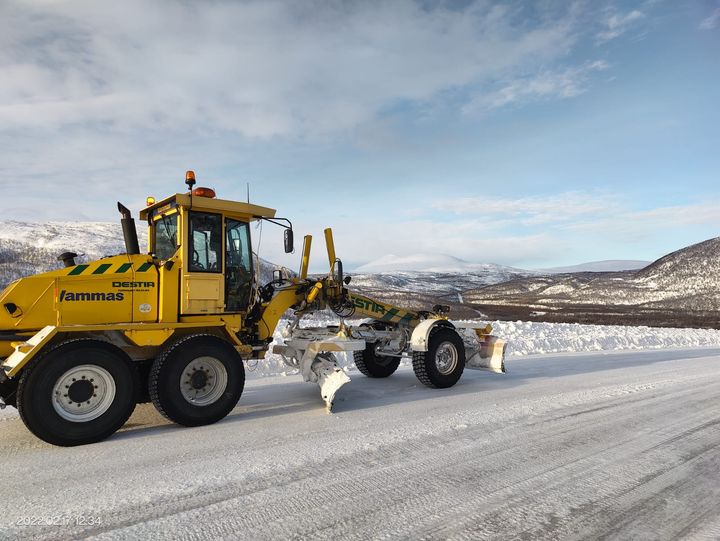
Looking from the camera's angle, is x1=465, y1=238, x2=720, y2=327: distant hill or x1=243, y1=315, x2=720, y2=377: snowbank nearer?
x1=243, y1=315, x2=720, y2=377: snowbank

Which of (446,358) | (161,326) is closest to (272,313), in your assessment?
(161,326)

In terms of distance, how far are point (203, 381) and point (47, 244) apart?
49.4 meters

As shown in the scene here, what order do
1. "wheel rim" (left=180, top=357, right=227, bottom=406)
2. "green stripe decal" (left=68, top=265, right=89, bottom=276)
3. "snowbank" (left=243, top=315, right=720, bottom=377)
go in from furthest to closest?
"snowbank" (left=243, top=315, right=720, bottom=377), "wheel rim" (left=180, top=357, right=227, bottom=406), "green stripe decal" (left=68, top=265, right=89, bottom=276)

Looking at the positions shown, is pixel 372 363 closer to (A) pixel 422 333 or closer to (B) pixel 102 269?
(A) pixel 422 333

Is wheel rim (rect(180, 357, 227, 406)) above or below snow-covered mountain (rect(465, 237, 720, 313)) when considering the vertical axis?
below

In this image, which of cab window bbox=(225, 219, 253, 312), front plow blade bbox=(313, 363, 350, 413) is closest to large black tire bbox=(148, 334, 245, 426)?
cab window bbox=(225, 219, 253, 312)

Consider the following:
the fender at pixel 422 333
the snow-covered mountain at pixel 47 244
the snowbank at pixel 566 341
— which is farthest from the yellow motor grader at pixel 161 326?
the snow-covered mountain at pixel 47 244

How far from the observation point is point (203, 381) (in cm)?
607

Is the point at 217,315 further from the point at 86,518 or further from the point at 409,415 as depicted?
the point at 86,518

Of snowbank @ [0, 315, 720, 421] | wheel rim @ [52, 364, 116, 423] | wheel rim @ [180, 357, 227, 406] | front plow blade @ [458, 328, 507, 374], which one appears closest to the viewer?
wheel rim @ [52, 364, 116, 423]

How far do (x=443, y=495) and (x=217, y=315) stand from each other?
3.76 meters

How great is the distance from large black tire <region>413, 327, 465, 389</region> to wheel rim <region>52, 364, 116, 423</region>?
4558 millimetres

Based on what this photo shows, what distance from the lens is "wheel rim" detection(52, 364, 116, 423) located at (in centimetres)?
513

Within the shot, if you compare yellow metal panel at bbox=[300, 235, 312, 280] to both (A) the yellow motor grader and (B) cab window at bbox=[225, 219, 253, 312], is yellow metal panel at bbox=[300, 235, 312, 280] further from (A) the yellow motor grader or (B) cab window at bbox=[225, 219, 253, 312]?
(B) cab window at bbox=[225, 219, 253, 312]
